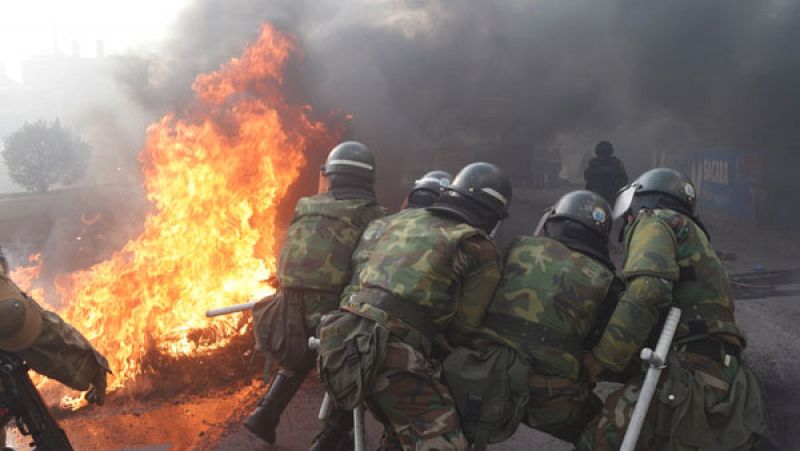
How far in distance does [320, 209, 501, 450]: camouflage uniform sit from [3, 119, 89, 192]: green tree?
97.1 ft

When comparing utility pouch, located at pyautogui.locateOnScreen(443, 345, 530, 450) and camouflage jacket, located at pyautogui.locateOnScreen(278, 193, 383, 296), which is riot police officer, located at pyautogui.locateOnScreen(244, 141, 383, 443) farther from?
utility pouch, located at pyautogui.locateOnScreen(443, 345, 530, 450)

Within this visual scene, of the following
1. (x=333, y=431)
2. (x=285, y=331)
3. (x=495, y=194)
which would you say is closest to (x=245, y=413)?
(x=285, y=331)

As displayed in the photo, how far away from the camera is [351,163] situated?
3895mm

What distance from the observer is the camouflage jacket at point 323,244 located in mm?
3578

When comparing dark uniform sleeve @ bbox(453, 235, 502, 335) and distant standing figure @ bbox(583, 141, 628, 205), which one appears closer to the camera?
dark uniform sleeve @ bbox(453, 235, 502, 335)

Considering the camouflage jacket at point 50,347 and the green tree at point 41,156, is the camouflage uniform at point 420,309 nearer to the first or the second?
the camouflage jacket at point 50,347

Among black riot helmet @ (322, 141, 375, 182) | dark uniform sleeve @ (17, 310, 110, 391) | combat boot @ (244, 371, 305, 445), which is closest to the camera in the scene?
dark uniform sleeve @ (17, 310, 110, 391)

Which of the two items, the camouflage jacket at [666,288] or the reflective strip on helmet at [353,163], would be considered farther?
the reflective strip on helmet at [353,163]

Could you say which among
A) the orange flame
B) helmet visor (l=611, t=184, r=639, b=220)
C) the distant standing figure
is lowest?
the orange flame

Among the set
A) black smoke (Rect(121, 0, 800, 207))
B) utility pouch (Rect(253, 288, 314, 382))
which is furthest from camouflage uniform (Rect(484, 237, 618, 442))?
black smoke (Rect(121, 0, 800, 207))

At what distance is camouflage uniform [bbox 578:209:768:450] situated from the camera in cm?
246

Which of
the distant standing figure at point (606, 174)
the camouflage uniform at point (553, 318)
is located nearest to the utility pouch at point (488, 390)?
the camouflage uniform at point (553, 318)

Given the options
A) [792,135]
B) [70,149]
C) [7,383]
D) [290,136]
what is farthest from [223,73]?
[70,149]

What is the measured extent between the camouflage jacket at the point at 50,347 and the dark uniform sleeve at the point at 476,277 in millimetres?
1937
